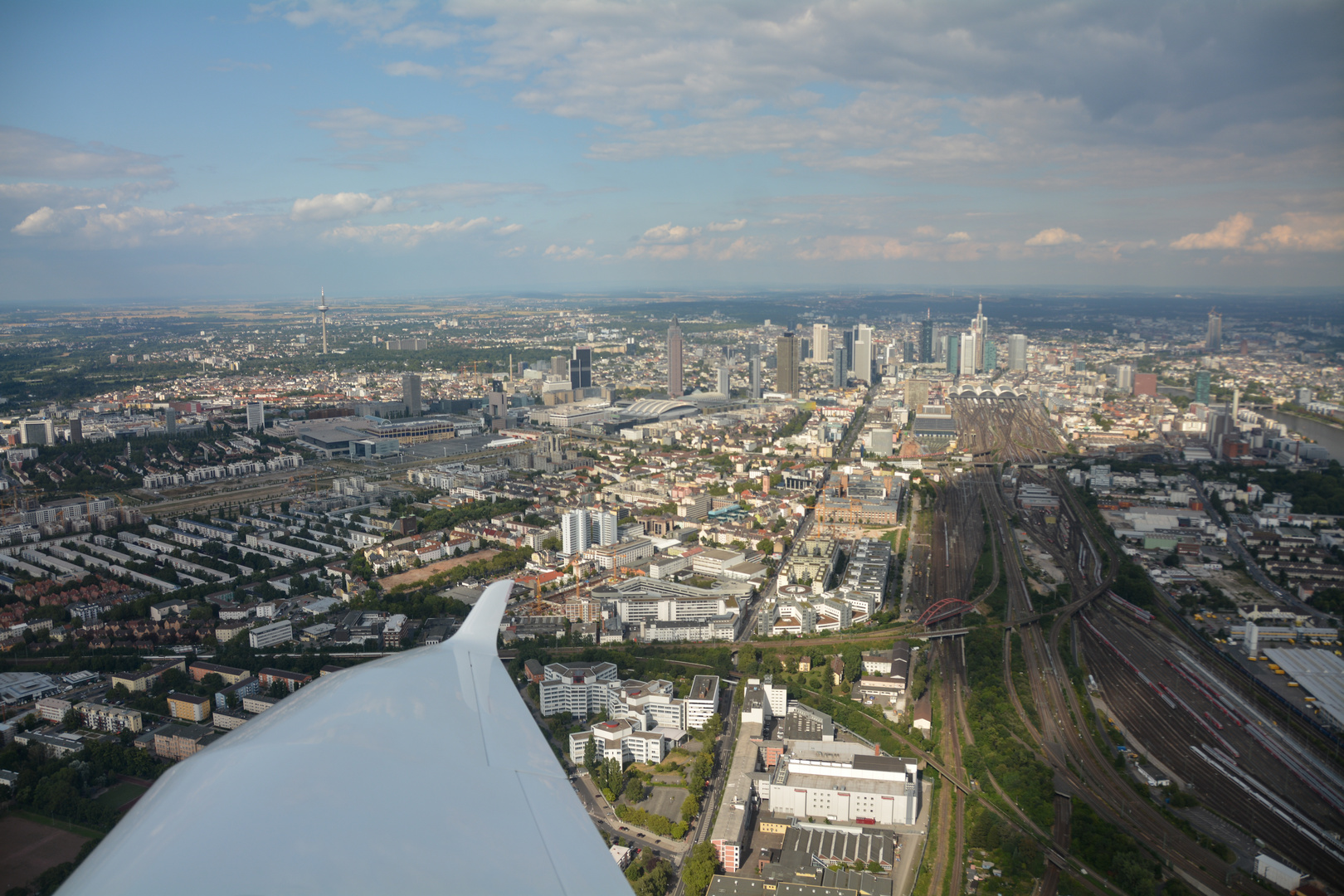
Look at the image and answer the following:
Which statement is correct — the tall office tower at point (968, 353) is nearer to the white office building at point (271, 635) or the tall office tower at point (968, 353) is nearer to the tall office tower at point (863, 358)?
the tall office tower at point (863, 358)

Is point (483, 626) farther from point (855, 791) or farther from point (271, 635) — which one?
point (271, 635)

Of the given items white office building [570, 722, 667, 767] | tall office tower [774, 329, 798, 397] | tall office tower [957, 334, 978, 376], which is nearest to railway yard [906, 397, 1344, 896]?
white office building [570, 722, 667, 767]

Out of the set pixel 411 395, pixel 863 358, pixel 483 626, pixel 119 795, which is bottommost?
pixel 119 795

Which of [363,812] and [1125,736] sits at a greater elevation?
[363,812]

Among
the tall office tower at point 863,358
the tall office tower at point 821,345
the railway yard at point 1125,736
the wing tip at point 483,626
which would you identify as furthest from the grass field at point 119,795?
the tall office tower at point 821,345

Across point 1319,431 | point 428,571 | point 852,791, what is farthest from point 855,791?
point 1319,431

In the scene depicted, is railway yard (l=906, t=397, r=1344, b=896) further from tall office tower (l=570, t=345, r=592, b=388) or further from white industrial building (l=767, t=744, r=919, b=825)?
tall office tower (l=570, t=345, r=592, b=388)

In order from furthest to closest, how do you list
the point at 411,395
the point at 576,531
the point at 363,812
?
the point at 411,395
the point at 576,531
the point at 363,812
